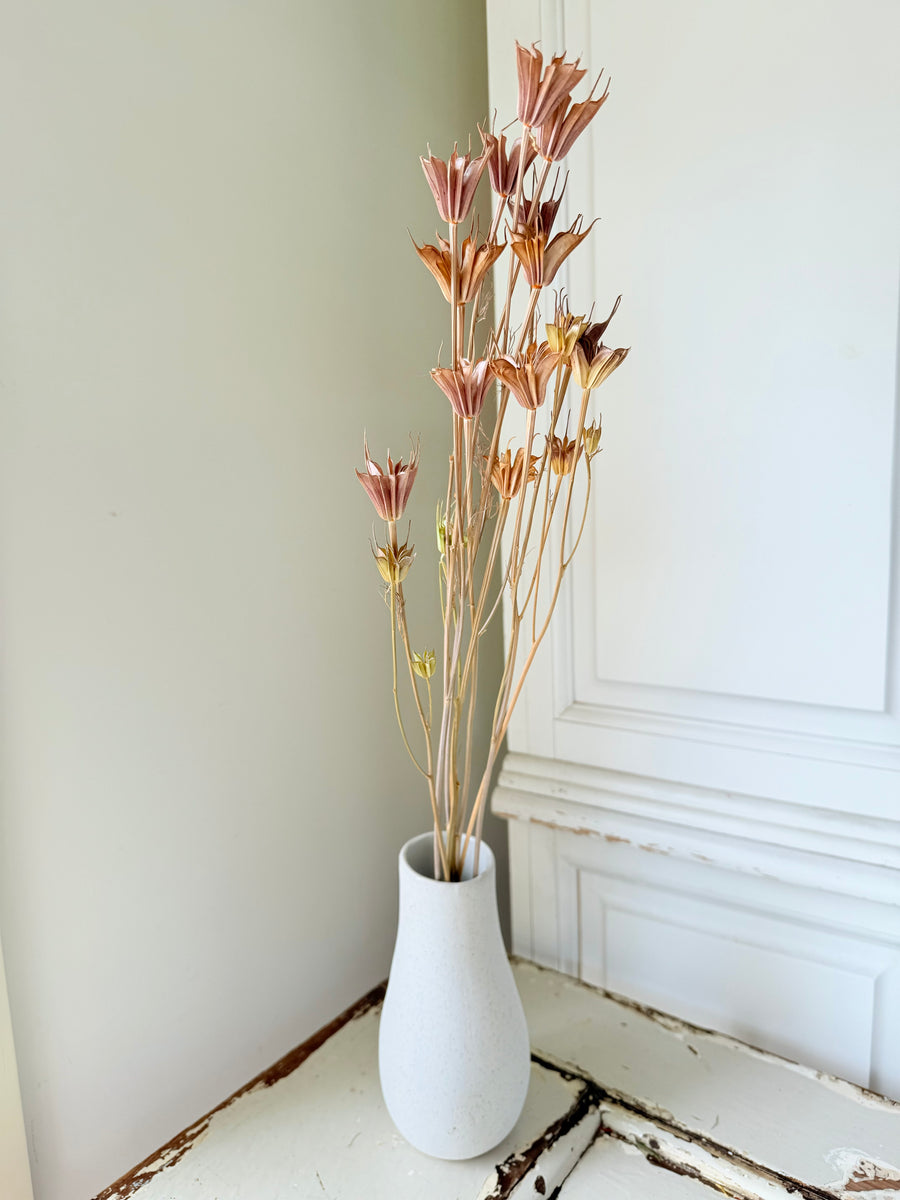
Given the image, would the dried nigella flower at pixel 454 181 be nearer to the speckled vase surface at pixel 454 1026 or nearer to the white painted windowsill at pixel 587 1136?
the speckled vase surface at pixel 454 1026

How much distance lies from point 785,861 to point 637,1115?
0.77 feet

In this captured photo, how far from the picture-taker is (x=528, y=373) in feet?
1.52

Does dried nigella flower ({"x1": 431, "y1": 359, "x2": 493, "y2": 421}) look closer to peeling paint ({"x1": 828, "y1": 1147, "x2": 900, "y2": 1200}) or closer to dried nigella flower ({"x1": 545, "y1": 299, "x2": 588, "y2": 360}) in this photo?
dried nigella flower ({"x1": 545, "y1": 299, "x2": 588, "y2": 360})

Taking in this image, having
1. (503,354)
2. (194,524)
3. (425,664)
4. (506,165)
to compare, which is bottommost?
(425,664)

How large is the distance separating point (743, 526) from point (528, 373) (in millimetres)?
283

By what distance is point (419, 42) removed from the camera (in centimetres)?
78

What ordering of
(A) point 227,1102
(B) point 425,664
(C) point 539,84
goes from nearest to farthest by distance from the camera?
(C) point 539,84
(B) point 425,664
(A) point 227,1102

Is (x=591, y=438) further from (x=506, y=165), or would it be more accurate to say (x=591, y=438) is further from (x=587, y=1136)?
(x=587, y=1136)

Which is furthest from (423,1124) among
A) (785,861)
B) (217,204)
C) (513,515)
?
(217,204)

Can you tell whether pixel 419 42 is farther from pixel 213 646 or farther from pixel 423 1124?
pixel 423 1124

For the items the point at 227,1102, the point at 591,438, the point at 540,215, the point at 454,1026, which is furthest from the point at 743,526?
the point at 227,1102

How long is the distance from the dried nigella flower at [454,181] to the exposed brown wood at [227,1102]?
0.69m

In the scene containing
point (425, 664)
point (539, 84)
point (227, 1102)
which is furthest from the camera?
point (227, 1102)

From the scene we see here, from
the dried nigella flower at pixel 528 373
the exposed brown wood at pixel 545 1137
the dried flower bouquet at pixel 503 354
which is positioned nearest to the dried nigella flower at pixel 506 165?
the dried flower bouquet at pixel 503 354
